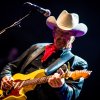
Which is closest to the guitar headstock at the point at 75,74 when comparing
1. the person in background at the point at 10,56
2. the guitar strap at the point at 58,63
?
the guitar strap at the point at 58,63

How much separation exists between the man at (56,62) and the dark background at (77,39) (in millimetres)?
383

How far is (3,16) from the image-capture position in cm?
540

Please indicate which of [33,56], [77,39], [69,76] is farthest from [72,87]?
[77,39]

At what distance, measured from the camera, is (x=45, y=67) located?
148 inches

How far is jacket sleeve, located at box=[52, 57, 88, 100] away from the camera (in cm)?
340

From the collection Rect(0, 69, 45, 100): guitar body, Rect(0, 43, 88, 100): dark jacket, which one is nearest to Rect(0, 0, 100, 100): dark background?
Rect(0, 43, 88, 100): dark jacket

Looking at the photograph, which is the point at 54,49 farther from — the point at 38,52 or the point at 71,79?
the point at 71,79

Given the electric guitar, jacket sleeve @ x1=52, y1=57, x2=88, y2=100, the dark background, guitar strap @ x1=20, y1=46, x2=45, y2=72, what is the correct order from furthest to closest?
1. the dark background
2. guitar strap @ x1=20, y1=46, x2=45, y2=72
3. the electric guitar
4. jacket sleeve @ x1=52, y1=57, x2=88, y2=100

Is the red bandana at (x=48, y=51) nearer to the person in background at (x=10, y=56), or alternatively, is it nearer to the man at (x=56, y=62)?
the man at (x=56, y=62)

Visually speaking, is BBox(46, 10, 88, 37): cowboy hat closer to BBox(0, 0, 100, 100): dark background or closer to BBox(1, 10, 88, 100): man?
BBox(1, 10, 88, 100): man

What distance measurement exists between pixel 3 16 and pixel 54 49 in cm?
187

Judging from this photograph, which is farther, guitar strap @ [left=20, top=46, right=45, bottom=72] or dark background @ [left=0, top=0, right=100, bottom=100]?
dark background @ [left=0, top=0, right=100, bottom=100]

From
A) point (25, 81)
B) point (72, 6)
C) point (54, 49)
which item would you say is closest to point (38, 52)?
point (54, 49)

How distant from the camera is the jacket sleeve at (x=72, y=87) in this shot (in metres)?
3.40
